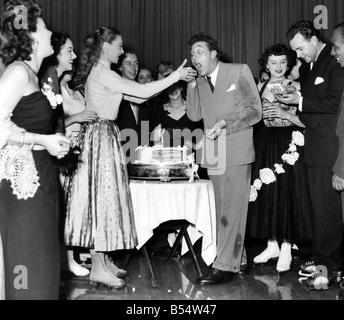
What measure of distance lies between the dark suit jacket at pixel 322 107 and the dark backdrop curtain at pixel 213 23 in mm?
2514

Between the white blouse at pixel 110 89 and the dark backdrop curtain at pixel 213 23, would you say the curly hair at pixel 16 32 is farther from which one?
the dark backdrop curtain at pixel 213 23

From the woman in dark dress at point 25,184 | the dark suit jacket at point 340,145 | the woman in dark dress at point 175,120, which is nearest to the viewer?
the woman in dark dress at point 25,184

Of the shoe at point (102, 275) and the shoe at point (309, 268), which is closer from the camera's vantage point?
the shoe at point (102, 275)

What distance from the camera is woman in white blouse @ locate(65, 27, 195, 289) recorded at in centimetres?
315

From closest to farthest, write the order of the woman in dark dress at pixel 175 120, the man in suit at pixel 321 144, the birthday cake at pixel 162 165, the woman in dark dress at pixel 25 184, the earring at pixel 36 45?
the woman in dark dress at pixel 25 184, the earring at pixel 36 45, the man in suit at pixel 321 144, the birthday cake at pixel 162 165, the woman in dark dress at pixel 175 120

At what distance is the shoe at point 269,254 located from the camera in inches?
153

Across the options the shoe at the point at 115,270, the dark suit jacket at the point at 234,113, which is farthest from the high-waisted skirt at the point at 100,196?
the dark suit jacket at the point at 234,113

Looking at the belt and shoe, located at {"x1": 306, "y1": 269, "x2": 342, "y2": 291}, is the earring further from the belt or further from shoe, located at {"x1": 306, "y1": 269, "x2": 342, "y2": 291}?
shoe, located at {"x1": 306, "y1": 269, "x2": 342, "y2": 291}

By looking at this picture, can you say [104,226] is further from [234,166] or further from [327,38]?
[327,38]

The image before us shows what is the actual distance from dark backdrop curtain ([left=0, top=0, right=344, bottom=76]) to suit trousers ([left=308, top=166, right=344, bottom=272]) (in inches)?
107

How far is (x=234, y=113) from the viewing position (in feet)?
11.0

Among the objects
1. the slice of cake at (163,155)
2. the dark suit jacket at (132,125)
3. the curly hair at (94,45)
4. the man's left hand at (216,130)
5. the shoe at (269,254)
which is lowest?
the shoe at (269,254)

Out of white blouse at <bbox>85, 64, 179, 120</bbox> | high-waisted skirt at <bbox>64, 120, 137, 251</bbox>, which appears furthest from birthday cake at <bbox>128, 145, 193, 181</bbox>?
white blouse at <bbox>85, 64, 179, 120</bbox>

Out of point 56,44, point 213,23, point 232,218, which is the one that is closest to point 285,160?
point 232,218
